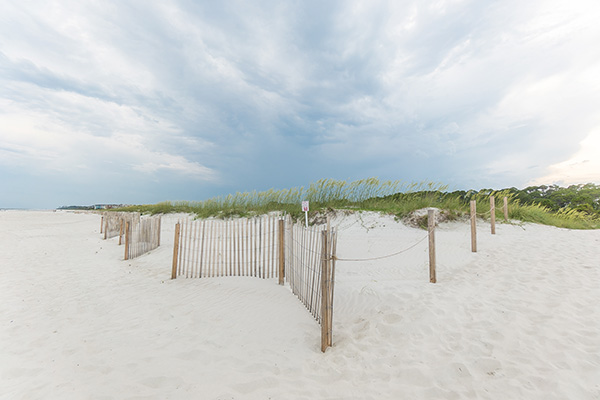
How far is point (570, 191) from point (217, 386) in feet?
127

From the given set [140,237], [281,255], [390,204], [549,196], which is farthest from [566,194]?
[140,237]

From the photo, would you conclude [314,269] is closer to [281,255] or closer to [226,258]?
[281,255]

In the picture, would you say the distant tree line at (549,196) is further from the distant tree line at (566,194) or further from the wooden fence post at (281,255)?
the wooden fence post at (281,255)

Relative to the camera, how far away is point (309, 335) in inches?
140

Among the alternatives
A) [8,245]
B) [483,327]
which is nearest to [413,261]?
[483,327]

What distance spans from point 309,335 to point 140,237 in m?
7.69

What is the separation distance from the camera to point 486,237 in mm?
9000

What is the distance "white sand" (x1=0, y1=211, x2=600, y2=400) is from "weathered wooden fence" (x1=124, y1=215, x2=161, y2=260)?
1.81 m

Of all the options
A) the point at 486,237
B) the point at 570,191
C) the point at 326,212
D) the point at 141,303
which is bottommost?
the point at 141,303

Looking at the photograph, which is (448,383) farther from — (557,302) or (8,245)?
(8,245)

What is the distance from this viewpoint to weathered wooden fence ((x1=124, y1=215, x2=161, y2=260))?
8.27 meters

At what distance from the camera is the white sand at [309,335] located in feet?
8.27

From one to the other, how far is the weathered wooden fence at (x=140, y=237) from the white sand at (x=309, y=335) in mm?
1808

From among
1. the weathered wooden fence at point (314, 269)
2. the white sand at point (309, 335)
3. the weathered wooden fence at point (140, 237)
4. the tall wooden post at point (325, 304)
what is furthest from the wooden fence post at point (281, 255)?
the weathered wooden fence at point (140, 237)
